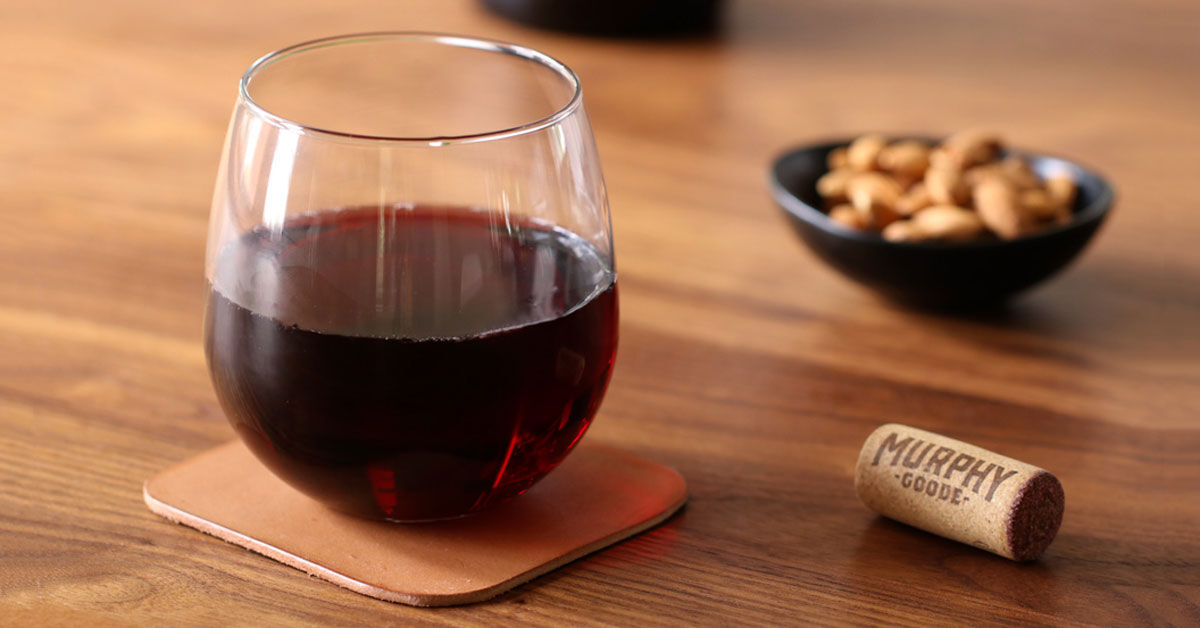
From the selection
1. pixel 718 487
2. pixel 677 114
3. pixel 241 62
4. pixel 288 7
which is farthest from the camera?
pixel 288 7

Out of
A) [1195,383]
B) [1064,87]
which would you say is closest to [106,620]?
[1195,383]

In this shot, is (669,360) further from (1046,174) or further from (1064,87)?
(1064,87)

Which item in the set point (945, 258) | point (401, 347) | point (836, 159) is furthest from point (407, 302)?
point (836, 159)

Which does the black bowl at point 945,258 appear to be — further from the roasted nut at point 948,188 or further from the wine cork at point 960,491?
the wine cork at point 960,491

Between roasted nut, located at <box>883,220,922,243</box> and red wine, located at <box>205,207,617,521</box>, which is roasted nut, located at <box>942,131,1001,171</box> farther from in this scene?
red wine, located at <box>205,207,617,521</box>

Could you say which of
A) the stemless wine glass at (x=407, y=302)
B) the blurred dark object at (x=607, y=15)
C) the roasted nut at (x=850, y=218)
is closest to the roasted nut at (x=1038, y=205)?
the roasted nut at (x=850, y=218)
